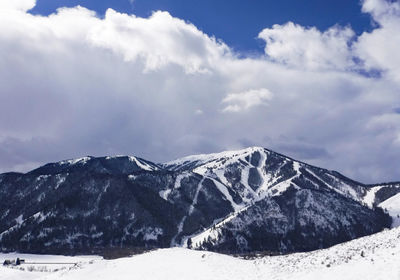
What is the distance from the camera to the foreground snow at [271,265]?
146ft

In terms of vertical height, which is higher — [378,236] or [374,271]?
[378,236]

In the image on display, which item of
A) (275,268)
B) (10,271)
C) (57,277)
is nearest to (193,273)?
(275,268)

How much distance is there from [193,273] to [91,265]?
83.2 feet

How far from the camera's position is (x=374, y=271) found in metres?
42.2

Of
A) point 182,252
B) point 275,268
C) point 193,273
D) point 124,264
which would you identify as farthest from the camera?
point 182,252

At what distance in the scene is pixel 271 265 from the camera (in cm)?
5884

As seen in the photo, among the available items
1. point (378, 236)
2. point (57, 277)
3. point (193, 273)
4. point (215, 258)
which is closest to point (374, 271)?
point (378, 236)

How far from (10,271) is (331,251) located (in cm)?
7938

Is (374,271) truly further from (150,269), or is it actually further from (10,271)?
(10,271)

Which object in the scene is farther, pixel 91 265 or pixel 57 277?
pixel 91 265

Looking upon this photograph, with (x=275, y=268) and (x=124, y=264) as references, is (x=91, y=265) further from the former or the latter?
(x=275, y=268)

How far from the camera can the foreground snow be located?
1755 inches

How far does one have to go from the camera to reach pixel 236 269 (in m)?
59.4

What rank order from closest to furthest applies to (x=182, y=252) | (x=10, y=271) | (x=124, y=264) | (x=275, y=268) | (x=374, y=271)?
(x=374, y=271) → (x=275, y=268) → (x=124, y=264) → (x=182, y=252) → (x=10, y=271)
